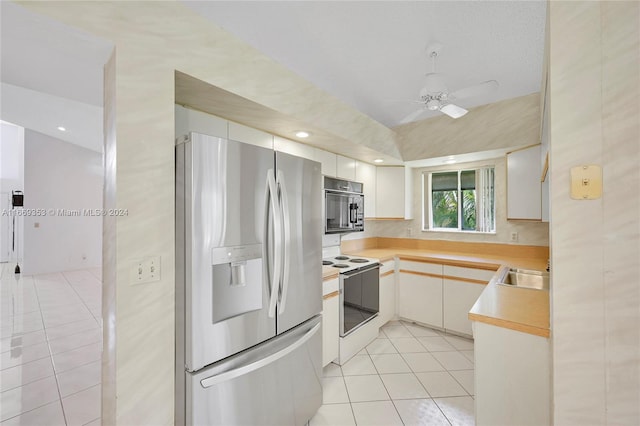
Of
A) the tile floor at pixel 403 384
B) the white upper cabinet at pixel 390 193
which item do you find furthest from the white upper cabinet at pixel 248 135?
the tile floor at pixel 403 384

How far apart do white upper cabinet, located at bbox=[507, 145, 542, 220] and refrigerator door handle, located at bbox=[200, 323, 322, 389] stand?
2557mm

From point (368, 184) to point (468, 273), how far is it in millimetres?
1575

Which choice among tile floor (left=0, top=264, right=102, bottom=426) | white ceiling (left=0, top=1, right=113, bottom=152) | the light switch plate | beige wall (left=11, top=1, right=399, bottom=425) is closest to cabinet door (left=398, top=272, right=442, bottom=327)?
the light switch plate

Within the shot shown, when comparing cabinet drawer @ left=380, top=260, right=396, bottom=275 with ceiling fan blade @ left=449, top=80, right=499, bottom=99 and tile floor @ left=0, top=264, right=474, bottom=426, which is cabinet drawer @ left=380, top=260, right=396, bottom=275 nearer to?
tile floor @ left=0, top=264, right=474, bottom=426

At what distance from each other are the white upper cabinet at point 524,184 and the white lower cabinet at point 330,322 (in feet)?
6.91

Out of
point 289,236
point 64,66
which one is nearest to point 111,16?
point 64,66

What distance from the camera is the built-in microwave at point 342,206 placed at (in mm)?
2854

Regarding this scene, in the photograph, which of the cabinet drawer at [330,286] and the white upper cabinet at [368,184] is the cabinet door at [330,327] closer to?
the cabinet drawer at [330,286]

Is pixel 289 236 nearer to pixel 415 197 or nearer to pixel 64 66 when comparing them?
pixel 64 66

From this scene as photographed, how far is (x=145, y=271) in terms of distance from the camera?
3.90 feet

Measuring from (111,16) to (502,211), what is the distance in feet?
12.9

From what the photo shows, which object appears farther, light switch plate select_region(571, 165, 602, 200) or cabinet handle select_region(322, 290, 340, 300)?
cabinet handle select_region(322, 290, 340, 300)

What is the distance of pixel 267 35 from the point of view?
1.81 meters

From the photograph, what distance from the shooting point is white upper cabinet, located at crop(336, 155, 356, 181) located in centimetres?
315
